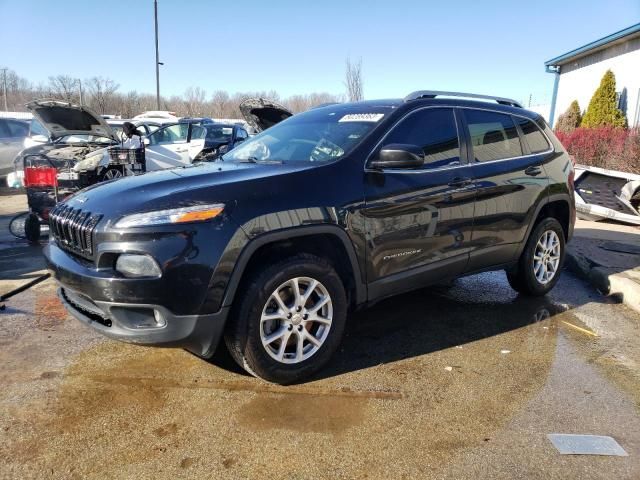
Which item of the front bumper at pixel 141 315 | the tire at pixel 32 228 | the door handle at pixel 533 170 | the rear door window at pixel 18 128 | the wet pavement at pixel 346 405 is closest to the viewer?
the wet pavement at pixel 346 405

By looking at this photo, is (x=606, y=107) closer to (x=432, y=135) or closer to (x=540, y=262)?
(x=540, y=262)

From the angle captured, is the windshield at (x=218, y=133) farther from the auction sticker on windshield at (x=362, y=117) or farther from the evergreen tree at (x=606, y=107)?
the evergreen tree at (x=606, y=107)

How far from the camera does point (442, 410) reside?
9.90 feet

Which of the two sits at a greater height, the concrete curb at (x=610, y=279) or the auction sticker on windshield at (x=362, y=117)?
the auction sticker on windshield at (x=362, y=117)

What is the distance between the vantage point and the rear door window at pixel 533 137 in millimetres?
4822

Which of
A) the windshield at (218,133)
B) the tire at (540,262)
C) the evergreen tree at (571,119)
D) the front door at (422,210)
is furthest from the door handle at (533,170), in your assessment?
the evergreen tree at (571,119)

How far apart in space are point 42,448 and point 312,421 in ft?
4.58

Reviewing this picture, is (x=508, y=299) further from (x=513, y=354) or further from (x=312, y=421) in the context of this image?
(x=312, y=421)

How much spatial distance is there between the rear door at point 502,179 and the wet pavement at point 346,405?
2.41ft

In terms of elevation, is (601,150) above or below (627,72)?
below

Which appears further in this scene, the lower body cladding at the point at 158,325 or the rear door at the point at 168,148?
the rear door at the point at 168,148

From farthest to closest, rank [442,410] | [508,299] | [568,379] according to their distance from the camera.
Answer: [508,299], [568,379], [442,410]

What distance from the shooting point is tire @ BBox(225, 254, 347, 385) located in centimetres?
299

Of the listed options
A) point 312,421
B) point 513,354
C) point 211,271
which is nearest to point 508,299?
point 513,354
